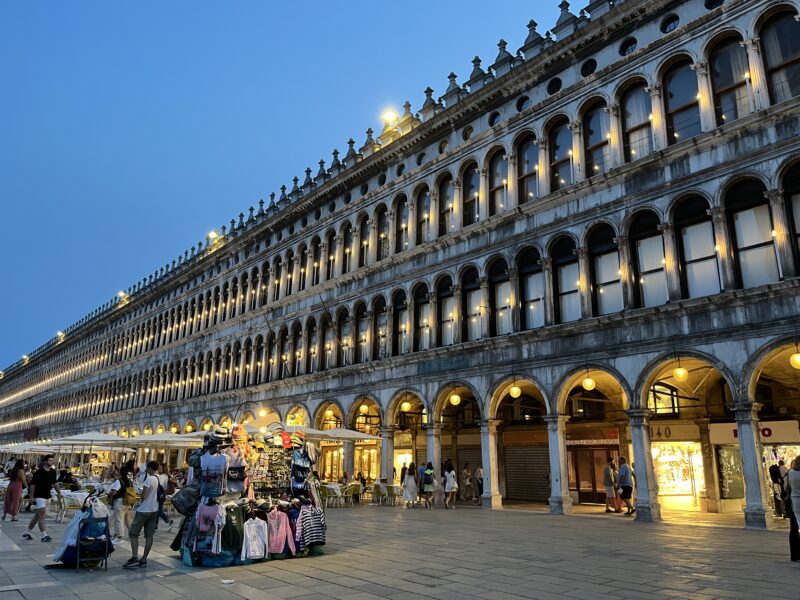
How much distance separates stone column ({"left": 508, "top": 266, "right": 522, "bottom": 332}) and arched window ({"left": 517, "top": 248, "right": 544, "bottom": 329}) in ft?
0.62

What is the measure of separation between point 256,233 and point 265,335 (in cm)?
697

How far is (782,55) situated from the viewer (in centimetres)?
1666

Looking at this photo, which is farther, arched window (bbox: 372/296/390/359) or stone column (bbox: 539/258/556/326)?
arched window (bbox: 372/296/390/359)

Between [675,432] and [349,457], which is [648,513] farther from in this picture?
[349,457]

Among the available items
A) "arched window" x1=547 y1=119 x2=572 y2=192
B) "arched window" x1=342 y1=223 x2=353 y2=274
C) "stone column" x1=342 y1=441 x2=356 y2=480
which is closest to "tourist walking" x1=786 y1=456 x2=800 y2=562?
"arched window" x1=547 y1=119 x2=572 y2=192

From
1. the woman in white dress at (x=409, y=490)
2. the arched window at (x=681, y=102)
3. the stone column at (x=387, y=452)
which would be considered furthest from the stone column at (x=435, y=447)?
the arched window at (x=681, y=102)

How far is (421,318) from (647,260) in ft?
33.2

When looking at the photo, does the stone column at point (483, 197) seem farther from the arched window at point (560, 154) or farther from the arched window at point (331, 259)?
the arched window at point (331, 259)

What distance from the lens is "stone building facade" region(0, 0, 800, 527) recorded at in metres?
16.6

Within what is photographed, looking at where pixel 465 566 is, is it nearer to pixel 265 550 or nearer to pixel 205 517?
pixel 265 550

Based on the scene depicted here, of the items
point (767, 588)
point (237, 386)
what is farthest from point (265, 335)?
point (767, 588)

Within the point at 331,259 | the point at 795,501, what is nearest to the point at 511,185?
the point at 331,259

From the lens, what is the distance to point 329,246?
3303 cm

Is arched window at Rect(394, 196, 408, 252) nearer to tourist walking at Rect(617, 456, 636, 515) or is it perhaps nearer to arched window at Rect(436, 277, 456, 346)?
arched window at Rect(436, 277, 456, 346)
